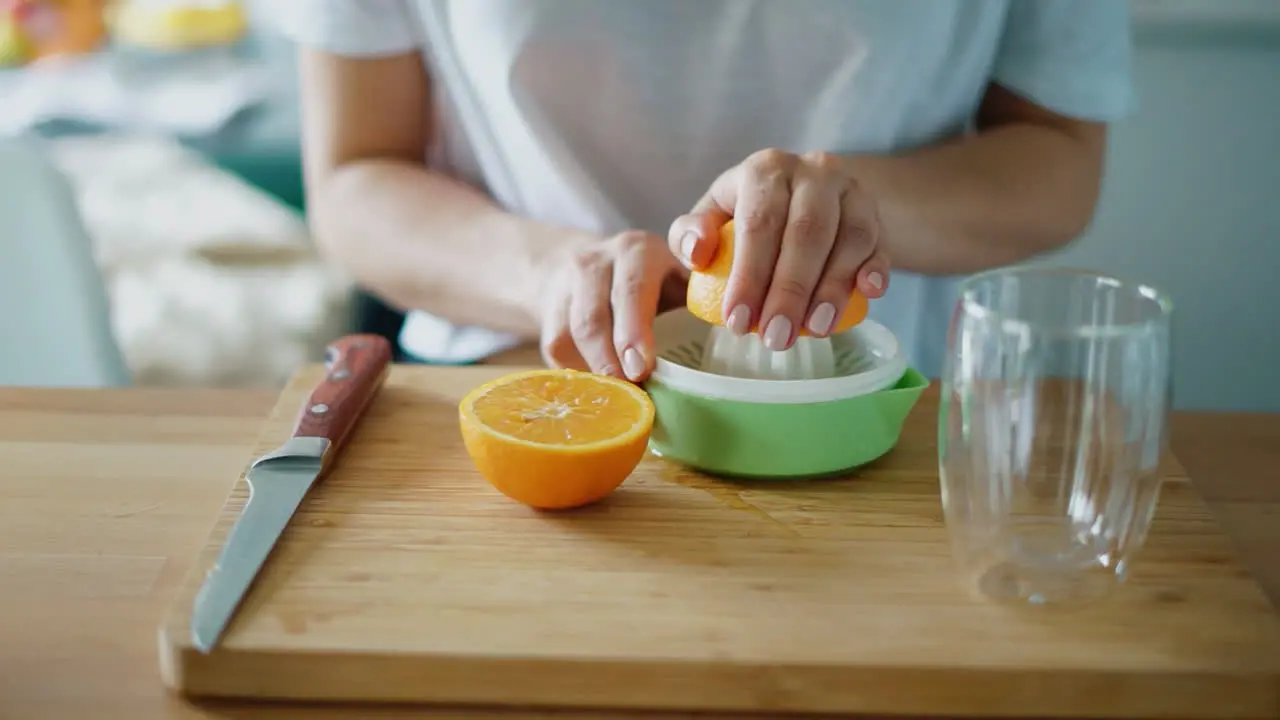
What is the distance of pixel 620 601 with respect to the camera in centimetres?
58

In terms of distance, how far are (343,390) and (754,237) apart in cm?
27

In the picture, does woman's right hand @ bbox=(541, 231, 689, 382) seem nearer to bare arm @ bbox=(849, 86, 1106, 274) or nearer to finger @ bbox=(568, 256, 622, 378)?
finger @ bbox=(568, 256, 622, 378)

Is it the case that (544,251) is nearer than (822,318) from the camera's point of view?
No

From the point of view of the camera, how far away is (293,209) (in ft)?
7.00

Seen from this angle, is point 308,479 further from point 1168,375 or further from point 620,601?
point 1168,375

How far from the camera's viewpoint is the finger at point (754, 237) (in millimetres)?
670

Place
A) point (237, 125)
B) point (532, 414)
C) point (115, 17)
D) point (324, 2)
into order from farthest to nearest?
point (115, 17), point (237, 125), point (324, 2), point (532, 414)

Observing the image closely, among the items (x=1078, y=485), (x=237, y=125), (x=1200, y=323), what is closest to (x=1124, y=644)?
(x=1078, y=485)

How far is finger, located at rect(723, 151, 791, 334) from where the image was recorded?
2.20 ft

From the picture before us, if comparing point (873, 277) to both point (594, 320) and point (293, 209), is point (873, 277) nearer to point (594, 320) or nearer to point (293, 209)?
point (594, 320)

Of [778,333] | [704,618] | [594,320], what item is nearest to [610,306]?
[594,320]

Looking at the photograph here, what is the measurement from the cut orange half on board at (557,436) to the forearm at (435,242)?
0.67ft

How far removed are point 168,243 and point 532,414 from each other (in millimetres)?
1379

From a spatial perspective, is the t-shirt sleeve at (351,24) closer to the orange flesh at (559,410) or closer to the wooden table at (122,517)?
the wooden table at (122,517)
